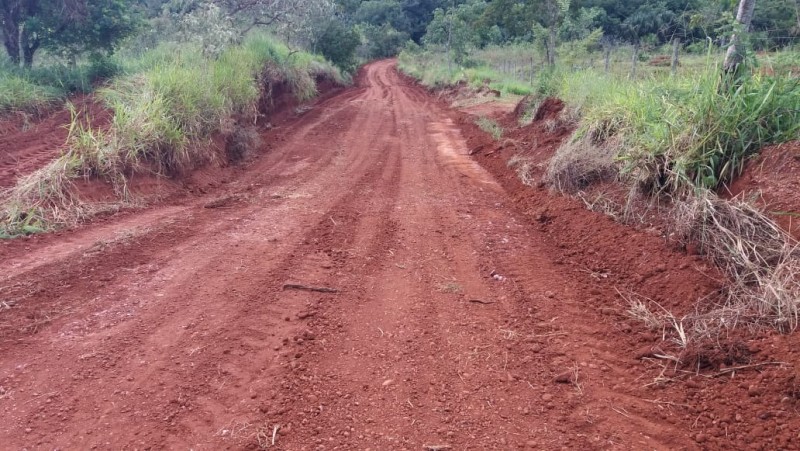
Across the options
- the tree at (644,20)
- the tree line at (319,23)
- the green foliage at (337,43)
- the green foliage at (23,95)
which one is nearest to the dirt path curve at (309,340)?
the tree line at (319,23)

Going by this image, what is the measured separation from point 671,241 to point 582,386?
79.1 inches

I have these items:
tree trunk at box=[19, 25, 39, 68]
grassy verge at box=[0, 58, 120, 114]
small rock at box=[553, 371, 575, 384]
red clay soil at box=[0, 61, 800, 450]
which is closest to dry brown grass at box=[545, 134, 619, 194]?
red clay soil at box=[0, 61, 800, 450]

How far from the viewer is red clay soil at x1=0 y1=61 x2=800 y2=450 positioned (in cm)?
257

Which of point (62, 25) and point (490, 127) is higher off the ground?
point (62, 25)

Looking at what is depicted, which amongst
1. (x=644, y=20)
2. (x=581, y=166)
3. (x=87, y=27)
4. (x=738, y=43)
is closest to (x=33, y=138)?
(x=87, y=27)

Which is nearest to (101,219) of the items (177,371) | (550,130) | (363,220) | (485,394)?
(363,220)

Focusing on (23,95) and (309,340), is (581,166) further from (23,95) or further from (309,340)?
(23,95)

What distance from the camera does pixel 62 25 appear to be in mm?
11531

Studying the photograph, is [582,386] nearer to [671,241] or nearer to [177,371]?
[671,241]

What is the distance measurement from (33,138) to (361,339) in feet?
23.0

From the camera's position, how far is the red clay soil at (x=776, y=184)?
370cm

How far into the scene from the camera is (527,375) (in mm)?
3033

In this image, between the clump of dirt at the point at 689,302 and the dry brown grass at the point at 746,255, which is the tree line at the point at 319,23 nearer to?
the dry brown grass at the point at 746,255

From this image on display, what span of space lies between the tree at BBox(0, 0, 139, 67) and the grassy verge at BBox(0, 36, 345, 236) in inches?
65.0
